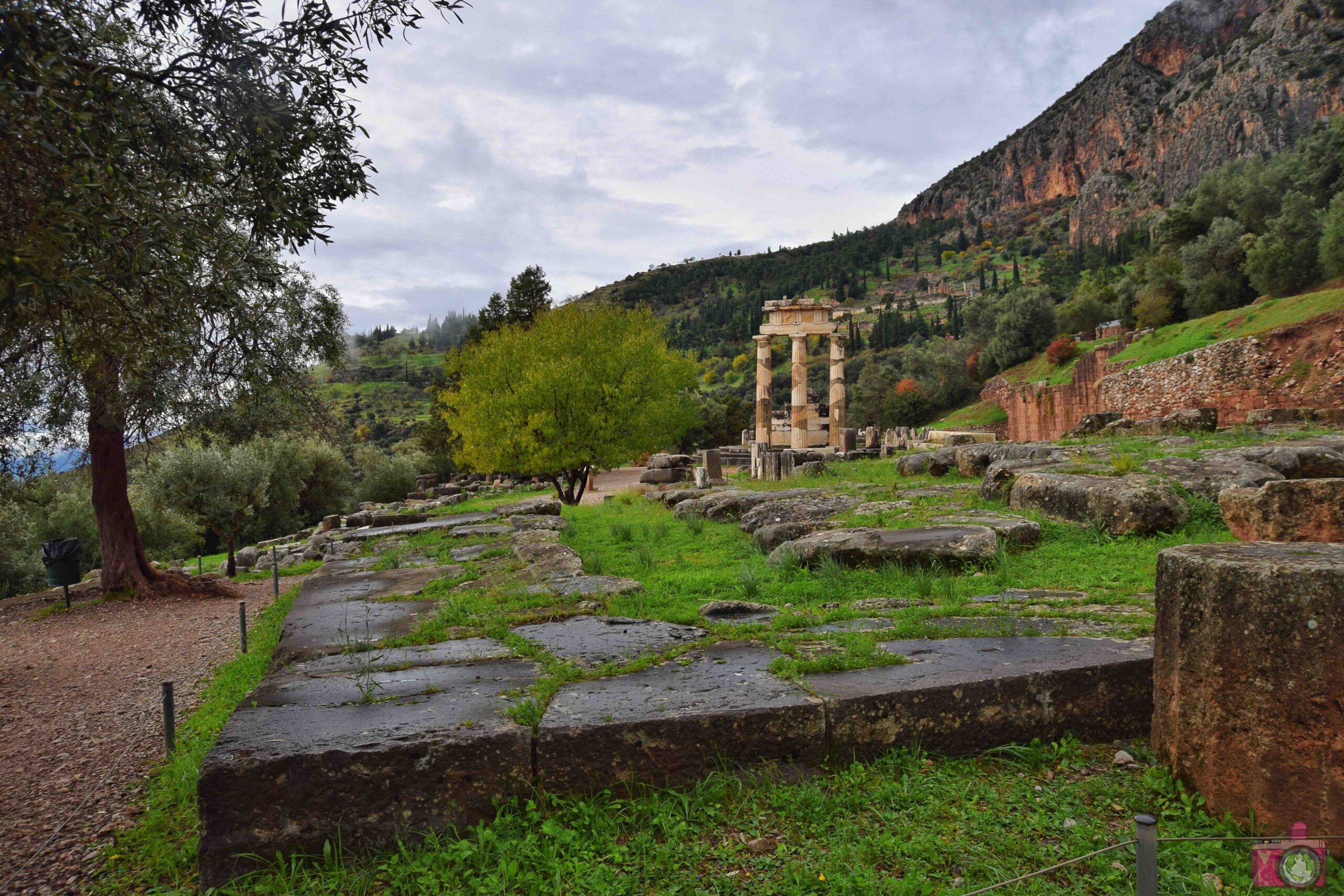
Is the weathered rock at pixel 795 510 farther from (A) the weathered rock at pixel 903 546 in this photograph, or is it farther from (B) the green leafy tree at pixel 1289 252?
(B) the green leafy tree at pixel 1289 252

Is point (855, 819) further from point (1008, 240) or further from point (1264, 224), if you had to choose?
point (1008, 240)

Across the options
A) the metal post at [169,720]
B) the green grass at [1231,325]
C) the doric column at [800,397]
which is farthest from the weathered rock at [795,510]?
the doric column at [800,397]

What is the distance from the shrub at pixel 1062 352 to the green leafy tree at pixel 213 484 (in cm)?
4054

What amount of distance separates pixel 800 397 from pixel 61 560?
29.7 metres

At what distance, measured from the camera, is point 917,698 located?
3172 mm

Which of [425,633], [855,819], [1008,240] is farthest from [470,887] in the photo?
[1008,240]

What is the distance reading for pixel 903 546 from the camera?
20.4ft

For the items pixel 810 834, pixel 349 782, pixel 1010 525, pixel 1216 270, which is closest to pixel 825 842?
pixel 810 834

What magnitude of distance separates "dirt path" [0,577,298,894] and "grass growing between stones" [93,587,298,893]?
0.47ft

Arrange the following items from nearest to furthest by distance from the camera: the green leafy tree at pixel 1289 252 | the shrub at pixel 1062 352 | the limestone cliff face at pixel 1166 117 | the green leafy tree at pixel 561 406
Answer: the green leafy tree at pixel 561 406
the green leafy tree at pixel 1289 252
the shrub at pixel 1062 352
the limestone cliff face at pixel 1166 117

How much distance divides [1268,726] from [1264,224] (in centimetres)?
4094

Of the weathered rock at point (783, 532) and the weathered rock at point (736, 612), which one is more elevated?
the weathered rock at point (783, 532)

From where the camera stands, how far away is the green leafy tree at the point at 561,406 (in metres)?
20.6

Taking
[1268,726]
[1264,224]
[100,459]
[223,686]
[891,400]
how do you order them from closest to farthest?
1. [1268,726]
2. [223,686]
3. [100,459]
4. [1264,224]
5. [891,400]
